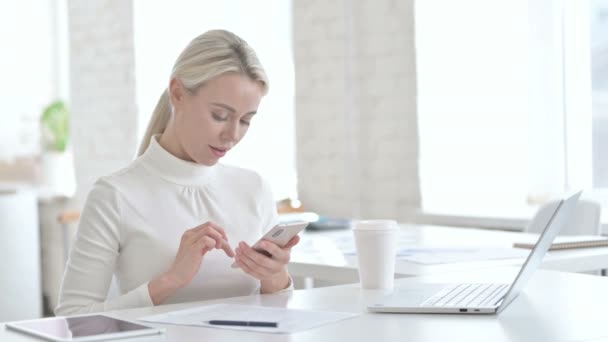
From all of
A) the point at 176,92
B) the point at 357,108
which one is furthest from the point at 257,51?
the point at 176,92

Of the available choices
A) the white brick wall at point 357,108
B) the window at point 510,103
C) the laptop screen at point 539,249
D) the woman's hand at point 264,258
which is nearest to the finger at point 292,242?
the woman's hand at point 264,258

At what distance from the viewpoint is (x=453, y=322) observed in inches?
56.2

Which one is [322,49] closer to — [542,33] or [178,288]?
[542,33]

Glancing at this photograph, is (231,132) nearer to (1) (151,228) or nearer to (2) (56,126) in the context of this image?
(1) (151,228)

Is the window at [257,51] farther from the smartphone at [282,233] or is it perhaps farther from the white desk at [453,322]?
the white desk at [453,322]

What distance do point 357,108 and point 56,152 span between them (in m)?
2.37

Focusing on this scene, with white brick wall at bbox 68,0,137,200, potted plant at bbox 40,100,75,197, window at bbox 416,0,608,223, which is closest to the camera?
window at bbox 416,0,608,223

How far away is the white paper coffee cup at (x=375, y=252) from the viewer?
183 cm

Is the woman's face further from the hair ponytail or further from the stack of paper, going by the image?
the stack of paper

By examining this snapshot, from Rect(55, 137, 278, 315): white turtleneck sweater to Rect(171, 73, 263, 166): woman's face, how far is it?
0.25 feet

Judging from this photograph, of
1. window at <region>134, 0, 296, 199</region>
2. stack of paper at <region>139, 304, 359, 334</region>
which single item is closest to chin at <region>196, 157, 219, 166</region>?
stack of paper at <region>139, 304, 359, 334</region>

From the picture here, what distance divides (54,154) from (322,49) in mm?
2244

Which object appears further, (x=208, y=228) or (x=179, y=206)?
Result: (x=179, y=206)

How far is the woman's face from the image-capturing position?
2029 mm
